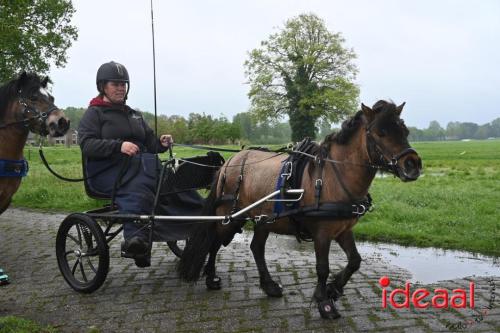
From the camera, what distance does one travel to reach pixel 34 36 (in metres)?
26.4

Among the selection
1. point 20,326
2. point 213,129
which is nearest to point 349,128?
point 20,326

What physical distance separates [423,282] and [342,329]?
7.06 feet

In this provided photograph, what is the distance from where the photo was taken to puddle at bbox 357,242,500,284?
21.4 ft

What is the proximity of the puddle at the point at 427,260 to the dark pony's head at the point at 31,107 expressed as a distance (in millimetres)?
3833

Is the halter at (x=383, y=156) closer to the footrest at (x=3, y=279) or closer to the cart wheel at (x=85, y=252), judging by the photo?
the cart wheel at (x=85, y=252)

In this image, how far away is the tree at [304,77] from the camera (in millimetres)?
52812

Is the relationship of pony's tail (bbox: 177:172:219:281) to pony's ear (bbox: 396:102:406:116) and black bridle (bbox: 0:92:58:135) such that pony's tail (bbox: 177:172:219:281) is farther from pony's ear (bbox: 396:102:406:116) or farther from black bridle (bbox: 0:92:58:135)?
pony's ear (bbox: 396:102:406:116)

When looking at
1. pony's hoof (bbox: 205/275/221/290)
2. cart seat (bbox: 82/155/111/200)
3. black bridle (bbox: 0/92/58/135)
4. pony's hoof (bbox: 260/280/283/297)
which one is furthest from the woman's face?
pony's hoof (bbox: 260/280/283/297)

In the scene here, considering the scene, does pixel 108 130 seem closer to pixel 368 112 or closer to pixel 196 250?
pixel 196 250

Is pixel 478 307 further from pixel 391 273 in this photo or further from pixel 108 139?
pixel 108 139

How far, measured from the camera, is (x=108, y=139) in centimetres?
583

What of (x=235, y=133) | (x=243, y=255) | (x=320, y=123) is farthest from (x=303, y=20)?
(x=243, y=255)

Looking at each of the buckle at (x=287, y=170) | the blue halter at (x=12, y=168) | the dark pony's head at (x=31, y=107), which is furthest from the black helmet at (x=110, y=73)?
the buckle at (x=287, y=170)

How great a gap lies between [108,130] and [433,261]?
5.22 meters
